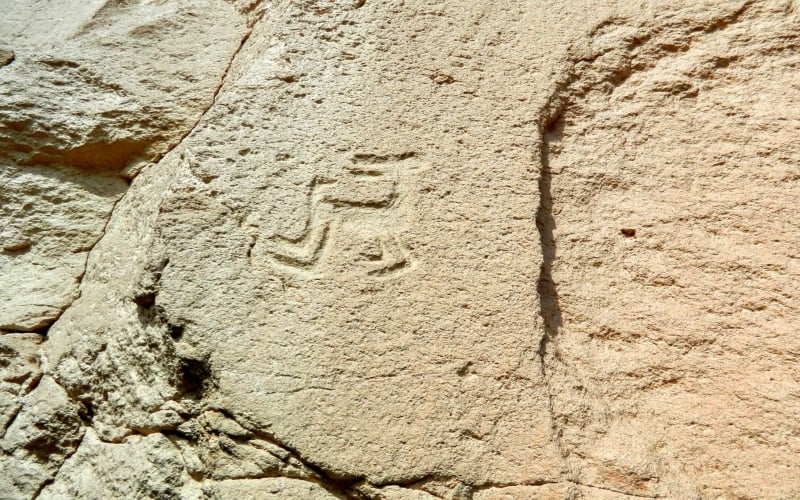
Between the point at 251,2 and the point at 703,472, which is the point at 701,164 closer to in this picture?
the point at 703,472

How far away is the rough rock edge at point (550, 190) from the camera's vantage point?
116 cm

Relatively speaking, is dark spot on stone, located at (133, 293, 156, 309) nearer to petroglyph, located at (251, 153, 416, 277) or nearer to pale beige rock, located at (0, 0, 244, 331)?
petroglyph, located at (251, 153, 416, 277)

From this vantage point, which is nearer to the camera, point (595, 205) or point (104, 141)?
point (595, 205)

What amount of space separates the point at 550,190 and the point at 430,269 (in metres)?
0.30

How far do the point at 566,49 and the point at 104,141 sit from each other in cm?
102

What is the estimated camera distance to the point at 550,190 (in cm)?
138

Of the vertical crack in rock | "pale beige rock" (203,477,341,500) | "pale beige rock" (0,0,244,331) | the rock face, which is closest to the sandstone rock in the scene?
the rock face

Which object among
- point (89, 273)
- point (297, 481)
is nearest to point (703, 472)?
point (297, 481)

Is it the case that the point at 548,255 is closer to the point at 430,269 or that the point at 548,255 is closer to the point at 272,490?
the point at 430,269

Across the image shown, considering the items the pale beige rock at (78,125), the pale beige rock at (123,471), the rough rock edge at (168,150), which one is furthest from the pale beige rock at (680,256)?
the pale beige rock at (78,125)

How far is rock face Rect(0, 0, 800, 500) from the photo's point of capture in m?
1.15

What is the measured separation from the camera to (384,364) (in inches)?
46.3

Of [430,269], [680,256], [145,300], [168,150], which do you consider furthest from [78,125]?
[680,256]

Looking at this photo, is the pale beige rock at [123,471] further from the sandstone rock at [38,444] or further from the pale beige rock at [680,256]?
the pale beige rock at [680,256]
